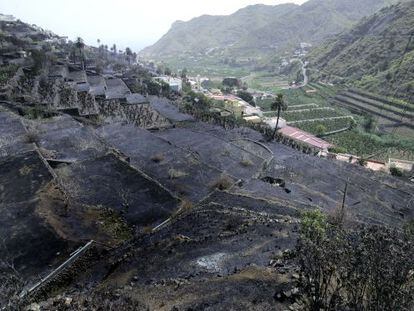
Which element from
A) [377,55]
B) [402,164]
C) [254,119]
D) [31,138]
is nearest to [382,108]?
[254,119]

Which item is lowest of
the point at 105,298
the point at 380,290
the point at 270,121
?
the point at 270,121

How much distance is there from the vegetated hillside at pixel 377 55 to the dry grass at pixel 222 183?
224 feet

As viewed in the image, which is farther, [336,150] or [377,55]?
[377,55]

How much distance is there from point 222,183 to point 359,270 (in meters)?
21.7

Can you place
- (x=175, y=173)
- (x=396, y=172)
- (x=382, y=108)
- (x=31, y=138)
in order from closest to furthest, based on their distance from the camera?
(x=175, y=173) < (x=31, y=138) < (x=396, y=172) < (x=382, y=108)

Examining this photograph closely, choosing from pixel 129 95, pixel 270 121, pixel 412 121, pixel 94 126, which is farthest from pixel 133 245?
pixel 412 121

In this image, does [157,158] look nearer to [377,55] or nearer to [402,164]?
[402,164]

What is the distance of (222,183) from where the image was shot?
35344 mm

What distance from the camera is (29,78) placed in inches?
2457

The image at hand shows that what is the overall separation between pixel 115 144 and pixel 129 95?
27430 mm

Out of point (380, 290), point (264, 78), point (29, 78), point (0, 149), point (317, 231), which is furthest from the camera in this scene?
point (264, 78)

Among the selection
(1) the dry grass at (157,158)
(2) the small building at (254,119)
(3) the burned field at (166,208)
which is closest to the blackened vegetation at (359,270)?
(3) the burned field at (166,208)

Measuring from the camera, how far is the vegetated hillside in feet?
315

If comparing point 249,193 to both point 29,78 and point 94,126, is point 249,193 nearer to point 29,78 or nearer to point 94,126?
point 94,126
